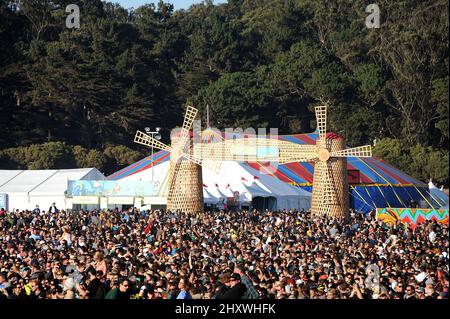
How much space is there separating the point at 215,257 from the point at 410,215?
1833 centimetres

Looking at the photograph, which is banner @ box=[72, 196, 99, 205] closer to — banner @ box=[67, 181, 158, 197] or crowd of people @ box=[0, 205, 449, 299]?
banner @ box=[67, 181, 158, 197]

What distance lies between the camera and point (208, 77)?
87188 millimetres

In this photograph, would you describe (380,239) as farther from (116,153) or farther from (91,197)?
(116,153)

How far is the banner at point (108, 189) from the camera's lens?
151 ft

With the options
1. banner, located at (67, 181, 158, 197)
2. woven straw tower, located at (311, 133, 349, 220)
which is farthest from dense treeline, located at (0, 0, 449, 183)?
woven straw tower, located at (311, 133, 349, 220)

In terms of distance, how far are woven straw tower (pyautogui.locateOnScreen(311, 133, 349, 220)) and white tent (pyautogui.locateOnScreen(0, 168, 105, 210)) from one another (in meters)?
10.3

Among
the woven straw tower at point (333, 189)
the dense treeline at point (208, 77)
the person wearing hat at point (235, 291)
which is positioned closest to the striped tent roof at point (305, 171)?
the woven straw tower at point (333, 189)

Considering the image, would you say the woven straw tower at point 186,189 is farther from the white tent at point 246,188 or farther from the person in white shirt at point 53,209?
the person in white shirt at point 53,209

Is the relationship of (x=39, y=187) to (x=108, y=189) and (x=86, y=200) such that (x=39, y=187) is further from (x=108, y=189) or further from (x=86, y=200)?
(x=108, y=189)

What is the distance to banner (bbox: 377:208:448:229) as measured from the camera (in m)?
38.5
